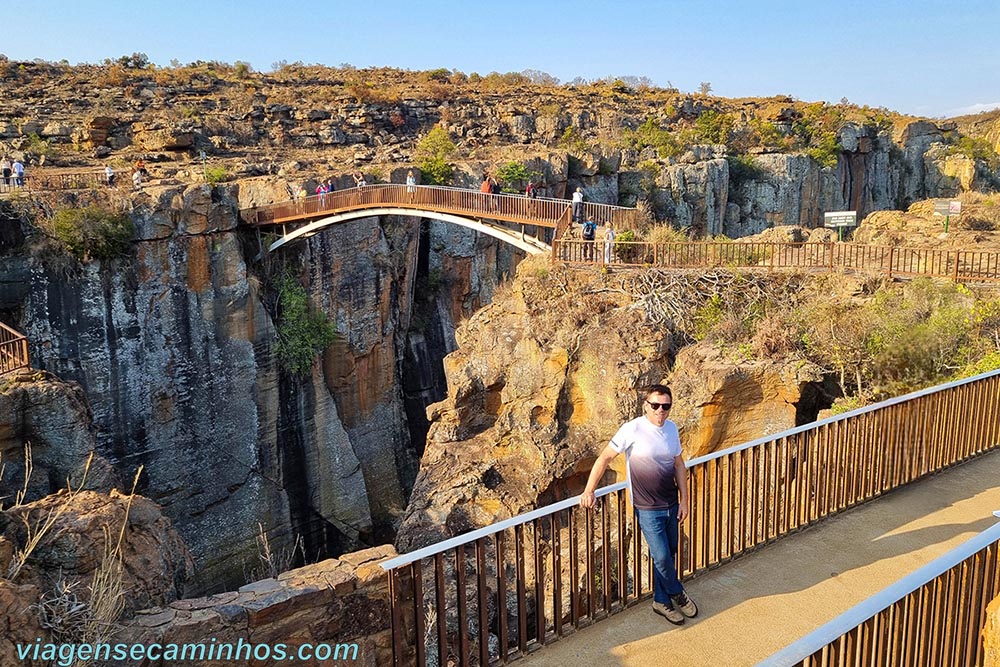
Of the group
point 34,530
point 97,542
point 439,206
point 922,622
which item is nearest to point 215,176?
point 439,206

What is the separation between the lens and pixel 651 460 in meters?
4.34

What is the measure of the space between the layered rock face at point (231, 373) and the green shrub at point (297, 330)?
338mm

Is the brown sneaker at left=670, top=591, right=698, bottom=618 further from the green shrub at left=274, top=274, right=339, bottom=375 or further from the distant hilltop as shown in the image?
the distant hilltop

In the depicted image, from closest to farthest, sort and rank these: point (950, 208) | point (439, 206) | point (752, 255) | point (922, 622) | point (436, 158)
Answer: point (922, 622)
point (752, 255)
point (950, 208)
point (439, 206)
point (436, 158)

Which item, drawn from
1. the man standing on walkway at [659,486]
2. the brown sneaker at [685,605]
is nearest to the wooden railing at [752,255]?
the man standing on walkway at [659,486]

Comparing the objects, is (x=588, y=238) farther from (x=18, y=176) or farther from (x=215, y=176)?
(x=18, y=176)

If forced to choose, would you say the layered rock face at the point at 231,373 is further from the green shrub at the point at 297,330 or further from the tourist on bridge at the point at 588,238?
the tourist on bridge at the point at 588,238

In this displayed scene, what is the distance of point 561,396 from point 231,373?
1101 centimetres

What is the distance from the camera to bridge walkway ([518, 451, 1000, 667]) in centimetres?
421

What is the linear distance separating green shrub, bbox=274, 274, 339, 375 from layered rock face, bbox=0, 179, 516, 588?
13.3 inches

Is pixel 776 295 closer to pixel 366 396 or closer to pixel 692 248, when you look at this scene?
pixel 692 248

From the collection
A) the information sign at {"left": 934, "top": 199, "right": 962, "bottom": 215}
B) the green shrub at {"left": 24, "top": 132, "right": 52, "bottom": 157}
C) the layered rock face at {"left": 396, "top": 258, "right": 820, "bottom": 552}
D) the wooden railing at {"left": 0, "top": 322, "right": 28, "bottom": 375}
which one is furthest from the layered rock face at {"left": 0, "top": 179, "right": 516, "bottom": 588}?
the information sign at {"left": 934, "top": 199, "right": 962, "bottom": 215}

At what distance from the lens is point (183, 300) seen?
18547 mm

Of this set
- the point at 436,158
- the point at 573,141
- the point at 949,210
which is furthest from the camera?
the point at 573,141
